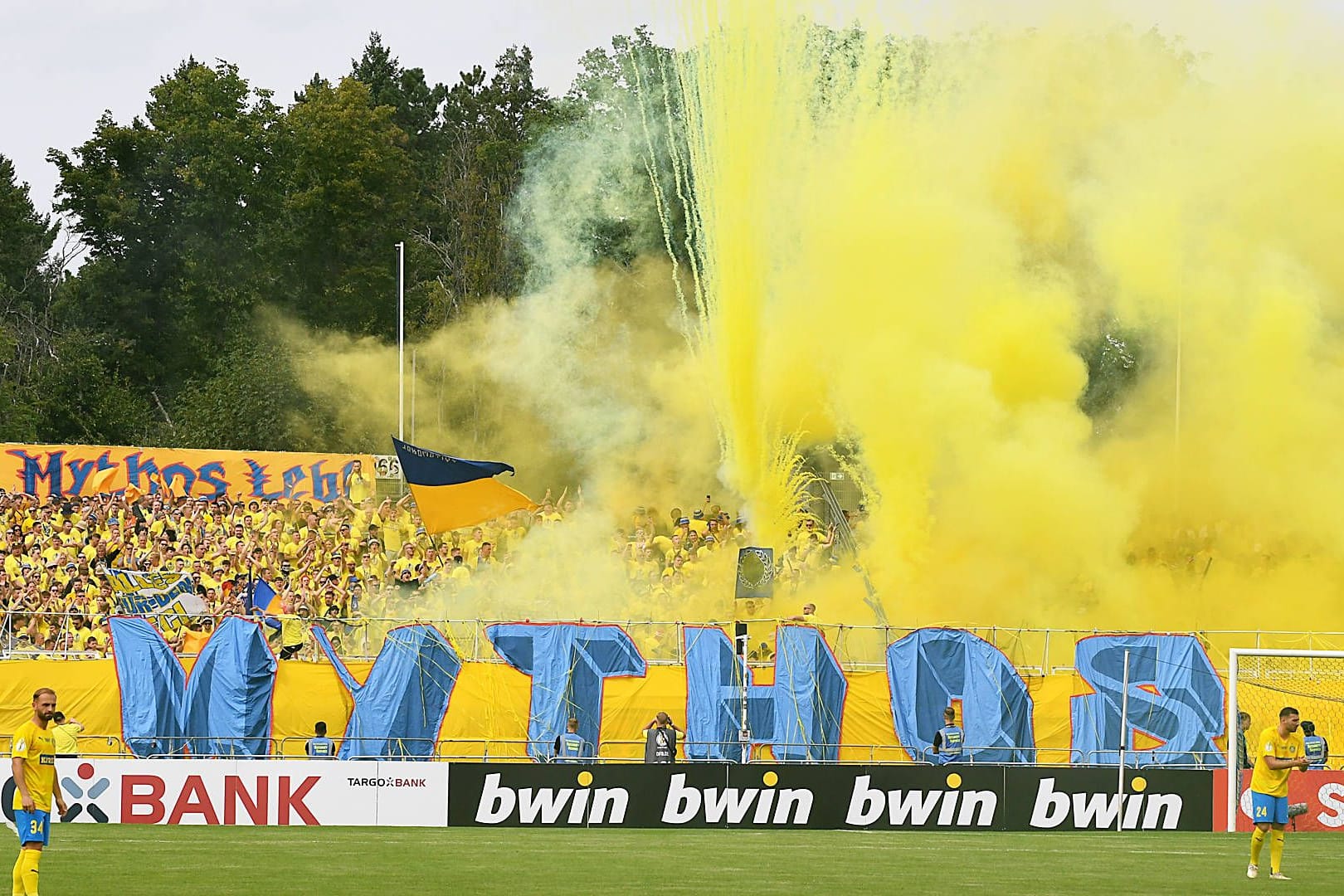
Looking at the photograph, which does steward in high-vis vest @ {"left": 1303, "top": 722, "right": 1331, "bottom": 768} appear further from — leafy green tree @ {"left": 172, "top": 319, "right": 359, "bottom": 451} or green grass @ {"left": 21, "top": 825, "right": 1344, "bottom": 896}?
leafy green tree @ {"left": 172, "top": 319, "right": 359, "bottom": 451}

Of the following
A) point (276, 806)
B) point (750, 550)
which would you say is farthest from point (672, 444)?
point (276, 806)

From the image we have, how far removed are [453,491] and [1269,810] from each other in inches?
754

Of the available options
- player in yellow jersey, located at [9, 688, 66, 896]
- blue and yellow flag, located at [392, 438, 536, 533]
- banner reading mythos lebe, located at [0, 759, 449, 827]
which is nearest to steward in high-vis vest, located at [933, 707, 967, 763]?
banner reading mythos lebe, located at [0, 759, 449, 827]

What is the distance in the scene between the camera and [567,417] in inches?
2108

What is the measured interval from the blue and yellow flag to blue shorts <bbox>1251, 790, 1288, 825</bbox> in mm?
18367

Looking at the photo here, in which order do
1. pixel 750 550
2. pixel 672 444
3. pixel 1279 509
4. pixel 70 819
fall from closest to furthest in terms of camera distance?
pixel 70 819, pixel 750 550, pixel 1279 509, pixel 672 444

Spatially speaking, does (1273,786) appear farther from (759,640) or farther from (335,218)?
(335,218)

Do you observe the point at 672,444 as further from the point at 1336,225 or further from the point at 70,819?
the point at 70,819

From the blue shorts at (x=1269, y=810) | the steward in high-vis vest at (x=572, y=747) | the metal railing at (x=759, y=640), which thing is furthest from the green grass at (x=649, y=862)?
the metal railing at (x=759, y=640)

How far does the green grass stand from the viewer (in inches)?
645

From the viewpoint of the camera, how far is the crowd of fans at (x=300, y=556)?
32312 millimetres

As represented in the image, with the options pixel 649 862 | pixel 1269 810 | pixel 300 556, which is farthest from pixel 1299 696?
pixel 300 556

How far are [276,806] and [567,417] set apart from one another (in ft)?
104

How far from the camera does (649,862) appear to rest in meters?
18.6
